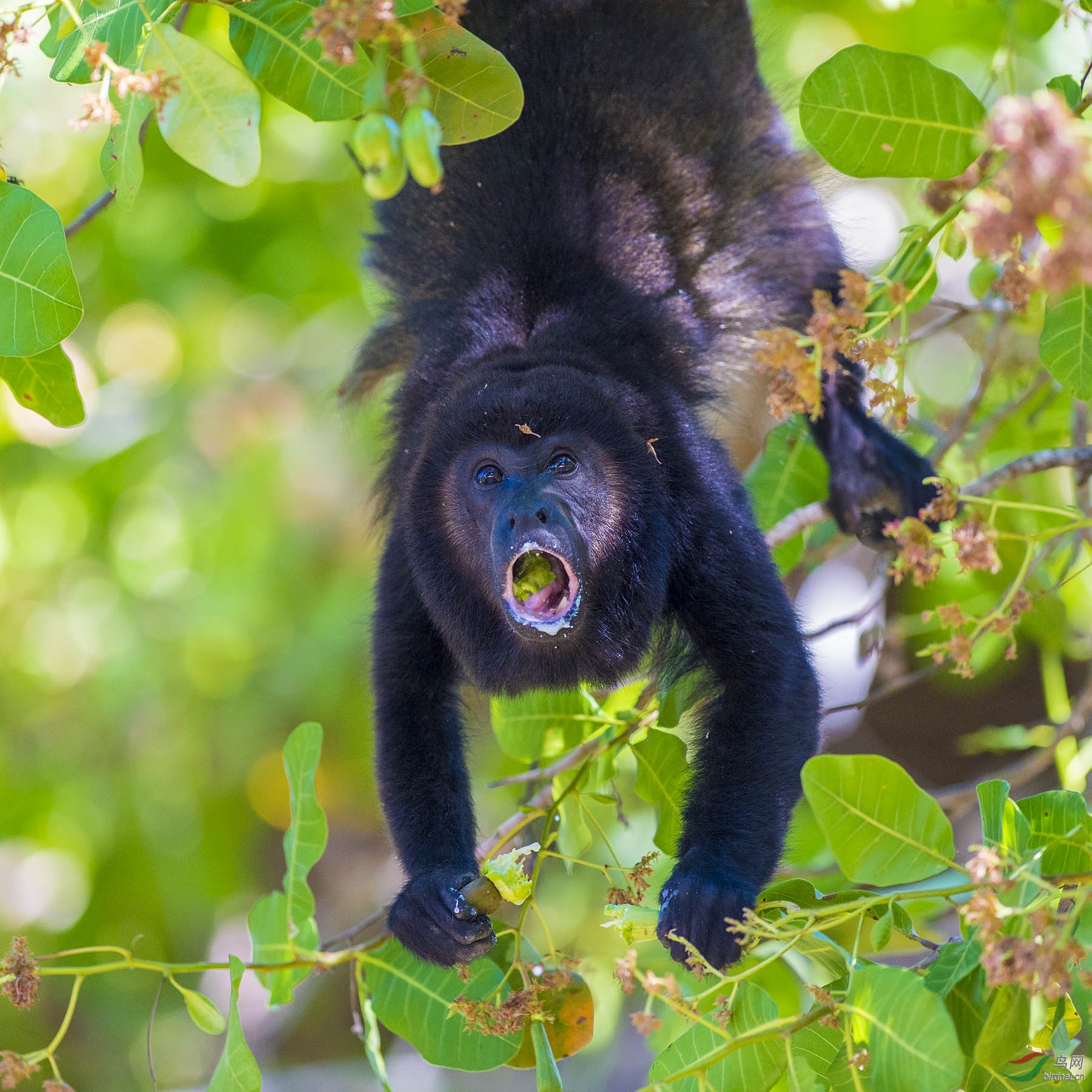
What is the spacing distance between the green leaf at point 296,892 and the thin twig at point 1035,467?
1263mm

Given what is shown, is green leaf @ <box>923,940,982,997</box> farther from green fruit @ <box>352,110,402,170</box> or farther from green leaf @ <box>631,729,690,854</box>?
green fruit @ <box>352,110,402,170</box>

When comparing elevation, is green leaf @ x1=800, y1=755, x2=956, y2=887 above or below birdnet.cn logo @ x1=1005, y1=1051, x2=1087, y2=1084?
above

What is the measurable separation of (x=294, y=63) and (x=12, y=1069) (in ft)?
4.18

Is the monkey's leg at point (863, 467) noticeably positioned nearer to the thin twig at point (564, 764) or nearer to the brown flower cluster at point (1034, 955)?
the thin twig at point (564, 764)

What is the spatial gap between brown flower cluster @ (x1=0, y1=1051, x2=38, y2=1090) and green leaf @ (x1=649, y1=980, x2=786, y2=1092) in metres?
0.77

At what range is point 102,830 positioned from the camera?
19.4 feet

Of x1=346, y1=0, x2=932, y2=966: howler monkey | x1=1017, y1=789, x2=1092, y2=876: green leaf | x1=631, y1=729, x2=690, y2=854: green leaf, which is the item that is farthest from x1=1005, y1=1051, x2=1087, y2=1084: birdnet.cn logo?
x1=631, y1=729, x2=690, y2=854: green leaf

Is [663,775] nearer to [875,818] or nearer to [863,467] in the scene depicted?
[875,818]

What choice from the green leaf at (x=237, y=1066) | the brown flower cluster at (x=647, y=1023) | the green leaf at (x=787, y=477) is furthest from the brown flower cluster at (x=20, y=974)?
the green leaf at (x=787, y=477)

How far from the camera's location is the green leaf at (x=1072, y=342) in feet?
5.25

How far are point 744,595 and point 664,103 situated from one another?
3.95 feet

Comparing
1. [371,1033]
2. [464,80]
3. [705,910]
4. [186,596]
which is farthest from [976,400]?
[186,596]

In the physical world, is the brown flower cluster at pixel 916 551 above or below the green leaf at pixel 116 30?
below

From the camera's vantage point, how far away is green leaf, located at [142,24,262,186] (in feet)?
4.85
